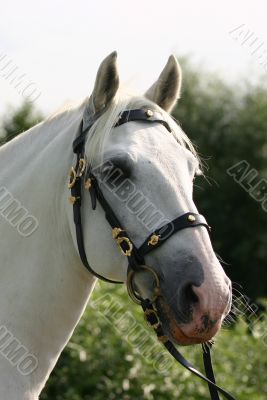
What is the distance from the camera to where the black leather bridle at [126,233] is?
2504mm

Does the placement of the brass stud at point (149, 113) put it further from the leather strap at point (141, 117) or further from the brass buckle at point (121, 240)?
the brass buckle at point (121, 240)

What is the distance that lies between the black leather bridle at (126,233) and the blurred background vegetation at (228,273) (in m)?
0.41

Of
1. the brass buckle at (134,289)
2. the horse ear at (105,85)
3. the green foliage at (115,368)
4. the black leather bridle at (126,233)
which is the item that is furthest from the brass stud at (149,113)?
the green foliage at (115,368)

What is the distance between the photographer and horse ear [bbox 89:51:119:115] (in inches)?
108

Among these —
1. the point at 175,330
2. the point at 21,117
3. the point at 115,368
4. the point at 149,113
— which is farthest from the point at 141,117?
the point at 21,117

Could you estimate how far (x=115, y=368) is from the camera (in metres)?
5.91

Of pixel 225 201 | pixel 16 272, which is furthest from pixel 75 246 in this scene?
pixel 225 201

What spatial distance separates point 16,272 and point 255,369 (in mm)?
4782

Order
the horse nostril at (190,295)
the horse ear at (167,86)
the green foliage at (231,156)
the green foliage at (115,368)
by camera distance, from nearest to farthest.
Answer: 1. the horse nostril at (190,295)
2. the horse ear at (167,86)
3. the green foliage at (115,368)
4. the green foliage at (231,156)

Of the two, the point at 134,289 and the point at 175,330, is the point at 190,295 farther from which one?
the point at 134,289

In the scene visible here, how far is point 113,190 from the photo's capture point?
2.67 meters

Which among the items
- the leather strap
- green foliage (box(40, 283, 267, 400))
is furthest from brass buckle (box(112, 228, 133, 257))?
green foliage (box(40, 283, 267, 400))

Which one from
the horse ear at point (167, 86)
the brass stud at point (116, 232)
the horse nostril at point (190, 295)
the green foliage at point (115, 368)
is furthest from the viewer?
the green foliage at point (115, 368)

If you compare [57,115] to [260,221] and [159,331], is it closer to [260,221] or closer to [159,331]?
[159,331]
